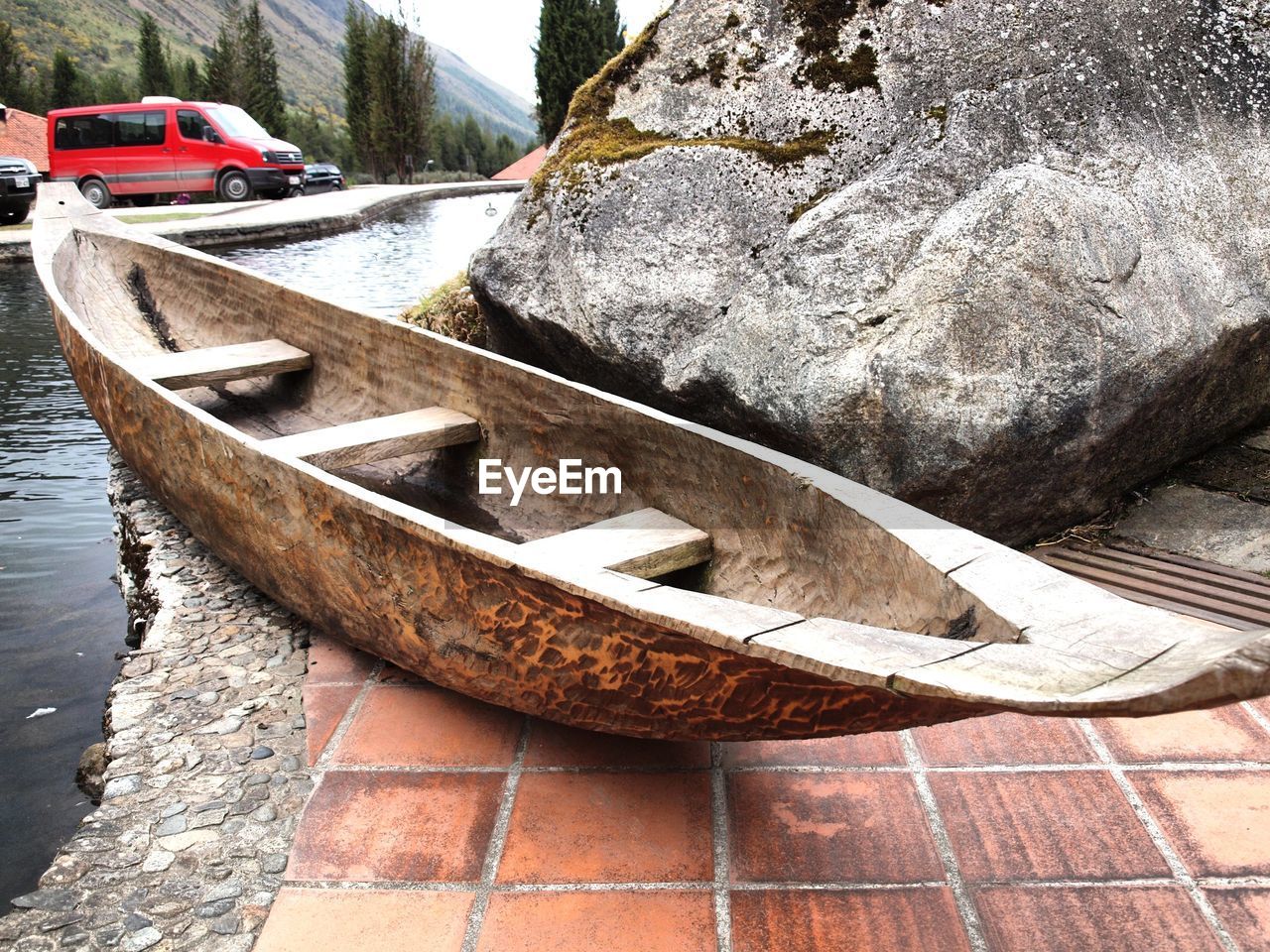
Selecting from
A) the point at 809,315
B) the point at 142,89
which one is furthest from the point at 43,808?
the point at 142,89

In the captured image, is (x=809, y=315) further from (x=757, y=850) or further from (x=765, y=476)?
(x=757, y=850)

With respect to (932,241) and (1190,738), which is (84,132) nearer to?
(932,241)

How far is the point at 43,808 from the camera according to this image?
2.47m

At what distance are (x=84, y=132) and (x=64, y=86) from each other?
42.6ft

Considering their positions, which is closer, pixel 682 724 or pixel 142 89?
pixel 682 724

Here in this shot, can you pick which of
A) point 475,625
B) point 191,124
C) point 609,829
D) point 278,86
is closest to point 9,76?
point 278,86

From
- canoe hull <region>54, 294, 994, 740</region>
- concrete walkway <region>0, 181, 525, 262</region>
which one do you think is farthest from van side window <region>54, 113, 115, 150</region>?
canoe hull <region>54, 294, 994, 740</region>

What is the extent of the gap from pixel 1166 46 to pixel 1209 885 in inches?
104

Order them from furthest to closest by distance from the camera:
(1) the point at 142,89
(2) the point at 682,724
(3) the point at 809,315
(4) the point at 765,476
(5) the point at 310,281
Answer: (1) the point at 142,89, (5) the point at 310,281, (3) the point at 809,315, (4) the point at 765,476, (2) the point at 682,724

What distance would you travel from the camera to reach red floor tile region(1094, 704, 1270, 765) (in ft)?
7.49

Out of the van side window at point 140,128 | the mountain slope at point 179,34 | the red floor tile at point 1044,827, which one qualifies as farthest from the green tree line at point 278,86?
the red floor tile at point 1044,827

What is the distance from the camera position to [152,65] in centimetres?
2706

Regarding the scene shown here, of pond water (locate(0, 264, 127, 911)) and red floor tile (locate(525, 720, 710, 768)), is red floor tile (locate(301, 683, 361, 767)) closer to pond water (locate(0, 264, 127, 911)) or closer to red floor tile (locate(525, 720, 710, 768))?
red floor tile (locate(525, 720, 710, 768))

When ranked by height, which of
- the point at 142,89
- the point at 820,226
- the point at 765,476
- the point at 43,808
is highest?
the point at 142,89
